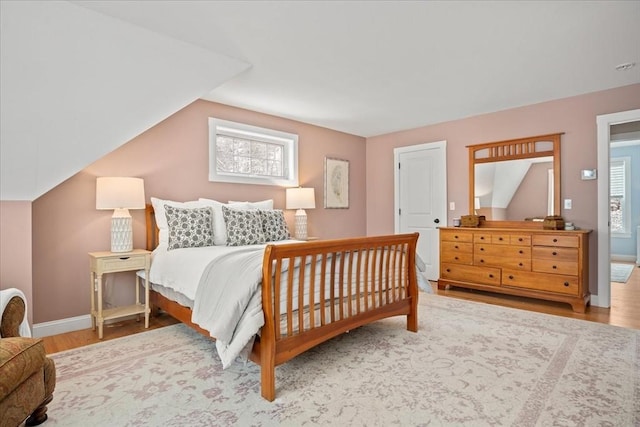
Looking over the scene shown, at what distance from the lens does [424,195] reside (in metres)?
5.31

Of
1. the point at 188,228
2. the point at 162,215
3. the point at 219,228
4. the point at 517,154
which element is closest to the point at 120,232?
the point at 162,215

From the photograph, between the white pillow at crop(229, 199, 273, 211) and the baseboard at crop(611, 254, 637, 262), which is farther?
the baseboard at crop(611, 254, 637, 262)

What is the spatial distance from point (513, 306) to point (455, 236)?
41.6 inches

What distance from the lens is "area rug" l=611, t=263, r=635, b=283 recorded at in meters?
5.07

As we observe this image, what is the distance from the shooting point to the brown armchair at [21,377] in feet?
4.45

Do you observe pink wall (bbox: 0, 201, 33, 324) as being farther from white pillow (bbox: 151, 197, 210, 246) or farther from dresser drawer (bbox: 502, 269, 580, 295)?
dresser drawer (bbox: 502, 269, 580, 295)

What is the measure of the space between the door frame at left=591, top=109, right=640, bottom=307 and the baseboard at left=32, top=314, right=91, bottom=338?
5.21 metres

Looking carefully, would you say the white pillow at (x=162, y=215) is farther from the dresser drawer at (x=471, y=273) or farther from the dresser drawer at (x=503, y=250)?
the dresser drawer at (x=503, y=250)

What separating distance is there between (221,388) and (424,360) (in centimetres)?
136

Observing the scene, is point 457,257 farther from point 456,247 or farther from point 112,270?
point 112,270

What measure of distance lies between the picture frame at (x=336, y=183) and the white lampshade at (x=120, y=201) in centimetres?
286

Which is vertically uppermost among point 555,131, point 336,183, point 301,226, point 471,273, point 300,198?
point 555,131

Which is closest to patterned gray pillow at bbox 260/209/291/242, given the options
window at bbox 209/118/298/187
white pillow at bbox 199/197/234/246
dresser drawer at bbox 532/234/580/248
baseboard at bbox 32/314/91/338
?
white pillow at bbox 199/197/234/246

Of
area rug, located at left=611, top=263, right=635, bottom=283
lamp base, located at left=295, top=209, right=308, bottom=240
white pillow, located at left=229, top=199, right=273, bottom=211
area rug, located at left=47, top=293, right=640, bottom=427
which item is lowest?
area rug, located at left=47, top=293, right=640, bottom=427
